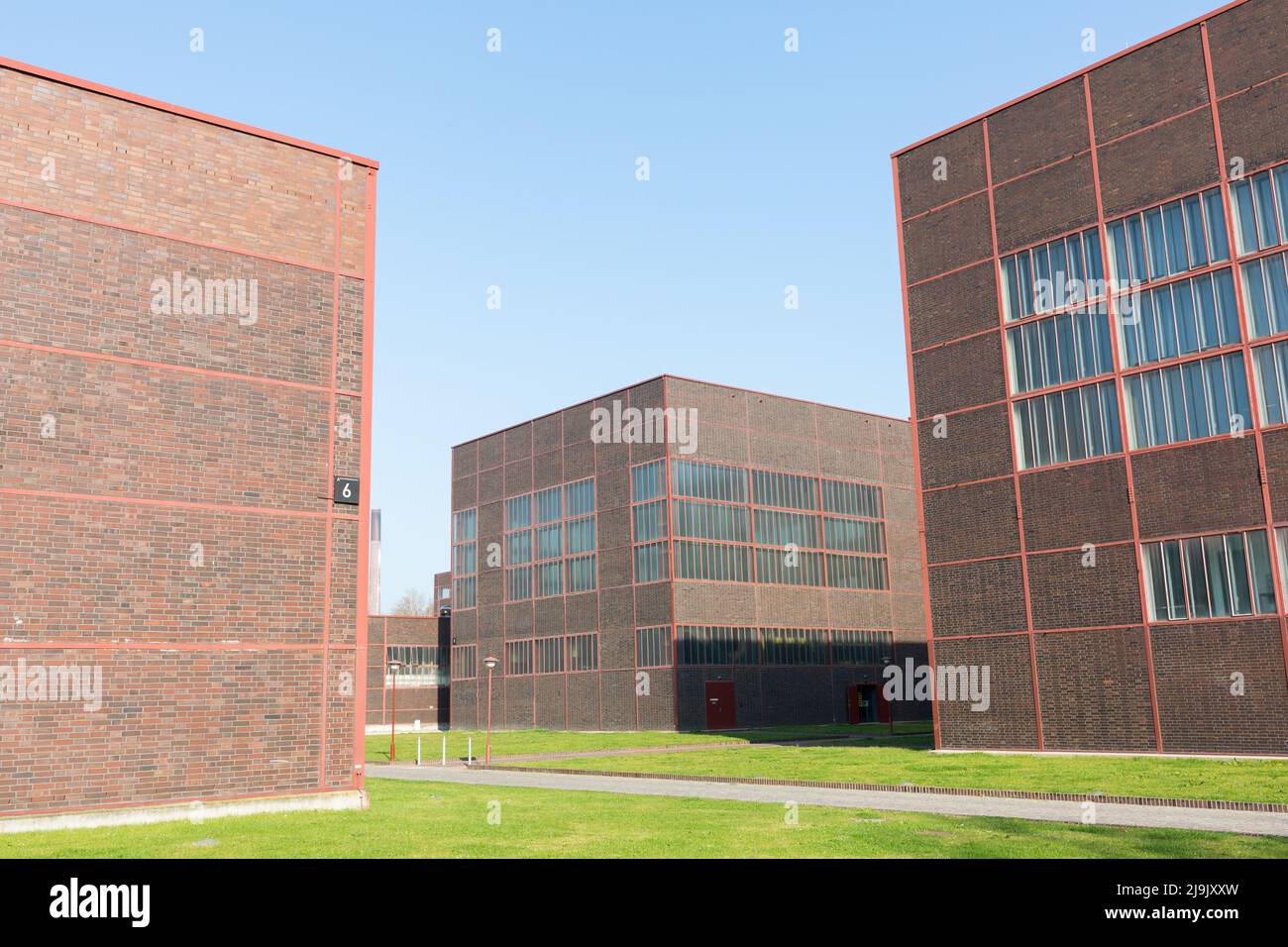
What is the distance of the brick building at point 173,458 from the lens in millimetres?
17844

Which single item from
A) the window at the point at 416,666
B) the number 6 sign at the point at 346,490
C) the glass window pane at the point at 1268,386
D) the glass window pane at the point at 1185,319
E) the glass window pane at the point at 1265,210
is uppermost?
the glass window pane at the point at 1265,210

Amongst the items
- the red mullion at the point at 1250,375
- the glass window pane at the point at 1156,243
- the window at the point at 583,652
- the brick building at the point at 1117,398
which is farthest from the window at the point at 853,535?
the red mullion at the point at 1250,375

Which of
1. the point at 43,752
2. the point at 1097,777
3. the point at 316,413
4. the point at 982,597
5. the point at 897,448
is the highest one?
the point at 897,448

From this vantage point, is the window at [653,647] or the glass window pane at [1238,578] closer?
the glass window pane at [1238,578]

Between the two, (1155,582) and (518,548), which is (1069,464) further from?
(518,548)

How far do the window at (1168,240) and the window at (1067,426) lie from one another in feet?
11.1

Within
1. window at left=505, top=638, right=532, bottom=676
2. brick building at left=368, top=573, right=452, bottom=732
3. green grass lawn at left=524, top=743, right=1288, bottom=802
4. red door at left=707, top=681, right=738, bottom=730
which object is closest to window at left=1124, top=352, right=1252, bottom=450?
green grass lawn at left=524, top=743, right=1288, bottom=802

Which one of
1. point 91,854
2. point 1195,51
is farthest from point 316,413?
point 1195,51

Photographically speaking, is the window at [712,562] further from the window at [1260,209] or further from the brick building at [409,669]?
the window at [1260,209]

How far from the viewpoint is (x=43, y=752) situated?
17.2 m

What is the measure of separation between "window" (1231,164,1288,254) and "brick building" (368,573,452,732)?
2281 inches
